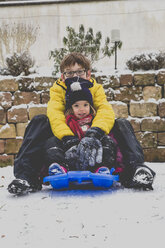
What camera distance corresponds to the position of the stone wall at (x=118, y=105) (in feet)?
9.71

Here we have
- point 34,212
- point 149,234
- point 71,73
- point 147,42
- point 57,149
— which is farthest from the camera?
point 147,42

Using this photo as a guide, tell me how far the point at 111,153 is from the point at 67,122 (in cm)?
38

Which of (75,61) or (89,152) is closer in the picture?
(89,152)

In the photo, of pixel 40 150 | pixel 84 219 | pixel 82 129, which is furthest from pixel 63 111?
pixel 84 219

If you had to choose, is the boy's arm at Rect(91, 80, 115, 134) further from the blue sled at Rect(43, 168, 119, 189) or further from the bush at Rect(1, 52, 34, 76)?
the bush at Rect(1, 52, 34, 76)

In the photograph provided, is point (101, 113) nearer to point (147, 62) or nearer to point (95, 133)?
point (95, 133)

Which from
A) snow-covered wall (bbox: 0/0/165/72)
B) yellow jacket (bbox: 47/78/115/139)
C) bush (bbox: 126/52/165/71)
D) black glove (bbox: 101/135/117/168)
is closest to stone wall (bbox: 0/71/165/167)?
bush (bbox: 126/52/165/71)

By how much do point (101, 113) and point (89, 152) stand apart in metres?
0.36

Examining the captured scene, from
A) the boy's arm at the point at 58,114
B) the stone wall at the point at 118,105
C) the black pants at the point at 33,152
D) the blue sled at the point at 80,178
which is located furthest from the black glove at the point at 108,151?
the stone wall at the point at 118,105

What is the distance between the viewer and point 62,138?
1684 millimetres

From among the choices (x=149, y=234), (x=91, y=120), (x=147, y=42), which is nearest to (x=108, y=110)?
(x=91, y=120)

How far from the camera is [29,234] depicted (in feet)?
3.29

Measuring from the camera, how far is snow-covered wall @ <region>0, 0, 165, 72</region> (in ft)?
29.0

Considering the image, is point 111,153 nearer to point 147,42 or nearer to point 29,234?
point 29,234
